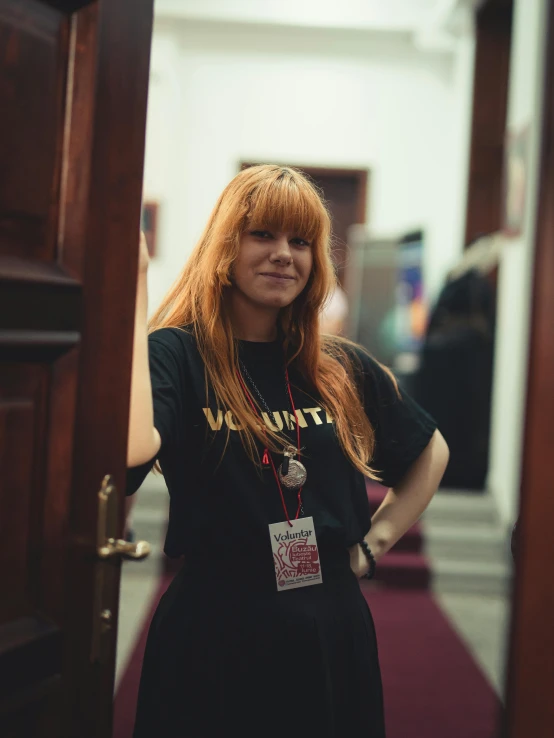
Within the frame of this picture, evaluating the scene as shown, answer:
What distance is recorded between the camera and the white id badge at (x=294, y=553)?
133cm

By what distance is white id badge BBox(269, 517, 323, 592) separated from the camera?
1.33 m

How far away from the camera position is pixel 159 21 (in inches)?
257

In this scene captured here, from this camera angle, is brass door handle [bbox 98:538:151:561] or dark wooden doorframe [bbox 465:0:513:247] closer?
brass door handle [bbox 98:538:151:561]

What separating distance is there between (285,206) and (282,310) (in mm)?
219

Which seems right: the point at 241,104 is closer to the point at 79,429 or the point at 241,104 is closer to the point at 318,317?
the point at 318,317

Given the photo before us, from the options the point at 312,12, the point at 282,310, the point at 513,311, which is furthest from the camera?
the point at 312,12

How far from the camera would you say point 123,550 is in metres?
1.05

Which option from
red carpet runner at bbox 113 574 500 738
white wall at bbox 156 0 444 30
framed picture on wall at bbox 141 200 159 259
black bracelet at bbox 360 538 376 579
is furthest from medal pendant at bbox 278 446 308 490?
white wall at bbox 156 0 444 30

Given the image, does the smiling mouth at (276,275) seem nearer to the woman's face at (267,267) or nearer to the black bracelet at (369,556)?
the woman's face at (267,267)

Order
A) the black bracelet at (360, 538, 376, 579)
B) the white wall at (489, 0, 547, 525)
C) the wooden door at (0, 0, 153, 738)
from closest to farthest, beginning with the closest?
1. the wooden door at (0, 0, 153, 738)
2. the black bracelet at (360, 538, 376, 579)
3. the white wall at (489, 0, 547, 525)

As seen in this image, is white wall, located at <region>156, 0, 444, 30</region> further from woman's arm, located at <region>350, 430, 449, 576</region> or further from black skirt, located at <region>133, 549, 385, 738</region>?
black skirt, located at <region>133, 549, 385, 738</region>

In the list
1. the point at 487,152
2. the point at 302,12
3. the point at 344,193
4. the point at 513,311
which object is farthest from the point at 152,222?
the point at 513,311

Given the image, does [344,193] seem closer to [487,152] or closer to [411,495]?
[487,152]

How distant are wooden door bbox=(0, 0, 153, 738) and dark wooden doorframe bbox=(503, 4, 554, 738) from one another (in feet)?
1.77
